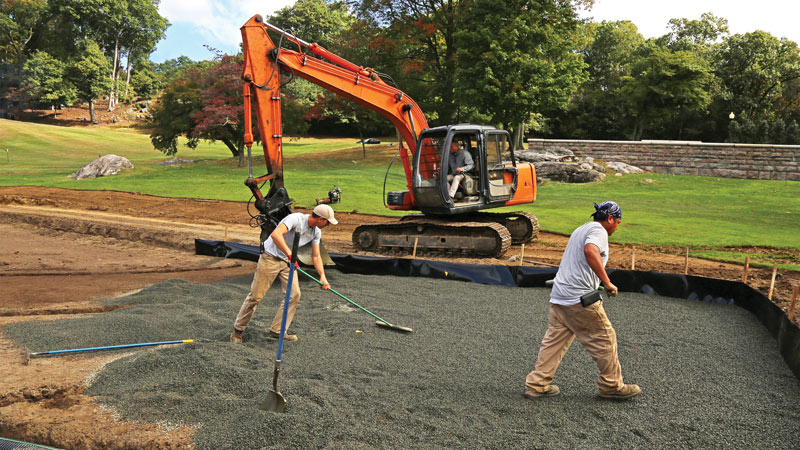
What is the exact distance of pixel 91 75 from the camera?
5762 cm

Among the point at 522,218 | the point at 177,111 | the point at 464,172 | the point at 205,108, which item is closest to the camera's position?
the point at 464,172

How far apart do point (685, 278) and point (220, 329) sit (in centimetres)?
778

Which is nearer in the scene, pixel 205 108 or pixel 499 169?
pixel 499 169

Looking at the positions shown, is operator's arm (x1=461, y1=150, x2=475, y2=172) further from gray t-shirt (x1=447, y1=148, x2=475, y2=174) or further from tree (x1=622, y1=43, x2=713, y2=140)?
tree (x1=622, y1=43, x2=713, y2=140)

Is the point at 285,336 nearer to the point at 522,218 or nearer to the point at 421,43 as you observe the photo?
the point at 522,218

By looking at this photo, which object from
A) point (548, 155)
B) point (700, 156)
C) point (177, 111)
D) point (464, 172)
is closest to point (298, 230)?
point (464, 172)

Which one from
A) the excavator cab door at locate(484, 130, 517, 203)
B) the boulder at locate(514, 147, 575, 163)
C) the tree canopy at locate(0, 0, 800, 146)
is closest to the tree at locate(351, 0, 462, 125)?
the tree canopy at locate(0, 0, 800, 146)

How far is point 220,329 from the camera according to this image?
784 cm

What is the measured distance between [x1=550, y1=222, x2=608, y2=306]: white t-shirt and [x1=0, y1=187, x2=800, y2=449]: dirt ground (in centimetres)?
362

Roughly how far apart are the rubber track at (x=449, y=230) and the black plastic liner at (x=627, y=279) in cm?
206

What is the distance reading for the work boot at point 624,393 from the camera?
566cm

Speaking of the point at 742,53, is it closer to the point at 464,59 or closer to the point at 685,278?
the point at 464,59

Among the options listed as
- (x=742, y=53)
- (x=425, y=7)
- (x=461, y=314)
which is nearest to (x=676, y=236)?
(x=461, y=314)

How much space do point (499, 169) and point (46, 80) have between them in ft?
186
